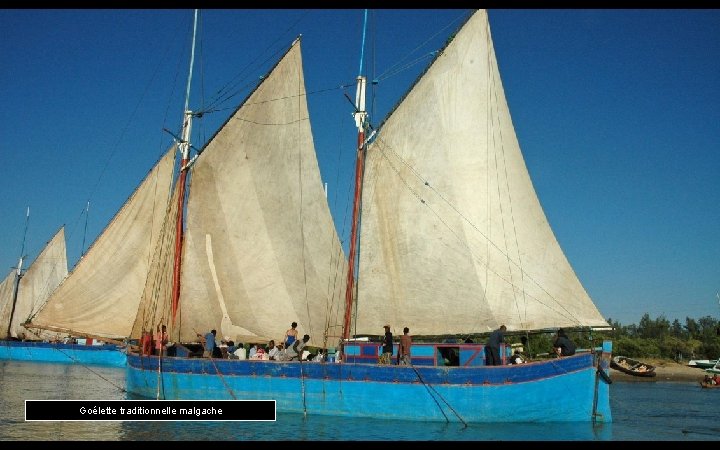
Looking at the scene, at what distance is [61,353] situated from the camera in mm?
75688

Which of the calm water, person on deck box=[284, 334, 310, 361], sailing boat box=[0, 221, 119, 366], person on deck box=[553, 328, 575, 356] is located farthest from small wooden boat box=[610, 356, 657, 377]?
sailing boat box=[0, 221, 119, 366]

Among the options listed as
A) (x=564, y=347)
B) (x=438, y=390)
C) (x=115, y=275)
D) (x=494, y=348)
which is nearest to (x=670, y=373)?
(x=564, y=347)

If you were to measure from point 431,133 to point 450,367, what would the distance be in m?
10.4

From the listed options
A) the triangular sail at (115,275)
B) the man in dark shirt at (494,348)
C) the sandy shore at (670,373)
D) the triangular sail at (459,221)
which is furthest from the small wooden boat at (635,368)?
the triangular sail at (115,275)

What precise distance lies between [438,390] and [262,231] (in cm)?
1263

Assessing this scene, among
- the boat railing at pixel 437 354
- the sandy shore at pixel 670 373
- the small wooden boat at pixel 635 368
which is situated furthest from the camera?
the sandy shore at pixel 670 373

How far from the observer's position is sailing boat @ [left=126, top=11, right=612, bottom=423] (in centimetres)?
2512

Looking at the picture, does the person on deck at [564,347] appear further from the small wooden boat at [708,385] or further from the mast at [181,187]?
the small wooden boat at [708,385]

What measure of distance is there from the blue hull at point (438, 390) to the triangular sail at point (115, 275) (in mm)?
10390

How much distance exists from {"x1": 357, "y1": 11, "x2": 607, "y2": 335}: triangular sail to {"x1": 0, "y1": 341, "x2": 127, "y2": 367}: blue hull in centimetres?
5421

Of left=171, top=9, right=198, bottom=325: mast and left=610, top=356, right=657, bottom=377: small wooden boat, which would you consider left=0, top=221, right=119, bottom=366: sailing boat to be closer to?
left=171, top=9, right=198, bottom=325: mast

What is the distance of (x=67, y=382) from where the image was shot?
43.1 metres

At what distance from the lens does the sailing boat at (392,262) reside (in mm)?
25125
